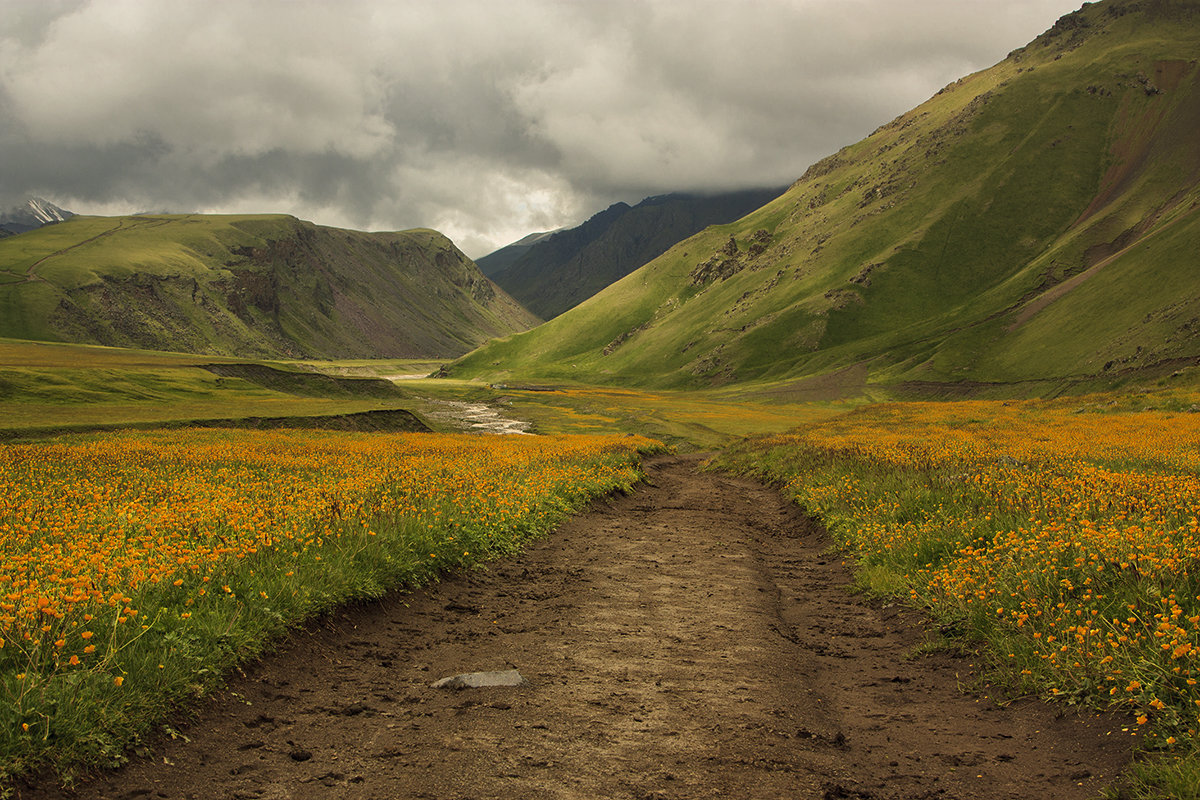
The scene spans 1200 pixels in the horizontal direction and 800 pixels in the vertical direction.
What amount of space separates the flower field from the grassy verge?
8702mm

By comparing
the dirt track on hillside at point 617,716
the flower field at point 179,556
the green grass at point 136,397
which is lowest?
the dirt track on hillside at point 617,716

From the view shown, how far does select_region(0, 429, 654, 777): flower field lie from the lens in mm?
5938

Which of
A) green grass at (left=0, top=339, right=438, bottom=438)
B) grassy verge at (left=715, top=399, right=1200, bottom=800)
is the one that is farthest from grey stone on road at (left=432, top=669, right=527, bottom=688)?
green grass at (left=0, top=339, right=438, bottom=438)

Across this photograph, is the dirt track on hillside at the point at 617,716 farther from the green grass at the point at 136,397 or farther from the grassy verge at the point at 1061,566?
the green grass at the point at 136,397

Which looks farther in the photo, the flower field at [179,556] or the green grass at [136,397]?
the green grass at [136,397]

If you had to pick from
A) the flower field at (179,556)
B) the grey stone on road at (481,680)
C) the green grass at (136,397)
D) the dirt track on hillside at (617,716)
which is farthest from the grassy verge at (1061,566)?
the green grass at (136,397)

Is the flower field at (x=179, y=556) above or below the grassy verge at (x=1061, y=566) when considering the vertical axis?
above

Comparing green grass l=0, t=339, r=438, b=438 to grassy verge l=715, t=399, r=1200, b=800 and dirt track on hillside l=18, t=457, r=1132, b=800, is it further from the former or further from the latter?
grassy verge l=715, t=399, r=1200, b=800

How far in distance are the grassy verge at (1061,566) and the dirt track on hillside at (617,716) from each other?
50 centimetres

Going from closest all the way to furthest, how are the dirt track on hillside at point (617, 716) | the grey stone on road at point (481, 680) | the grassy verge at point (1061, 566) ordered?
the dirt track on hillside at point (617, 716)
the grassy verge at point (1061, 566)
the grey stone on road at point (481, 680)

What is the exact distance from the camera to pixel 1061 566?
29.8ft

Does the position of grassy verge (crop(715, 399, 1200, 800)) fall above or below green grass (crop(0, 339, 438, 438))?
below

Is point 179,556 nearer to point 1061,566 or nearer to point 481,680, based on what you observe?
point 481,680

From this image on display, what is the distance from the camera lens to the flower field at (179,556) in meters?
5.94
